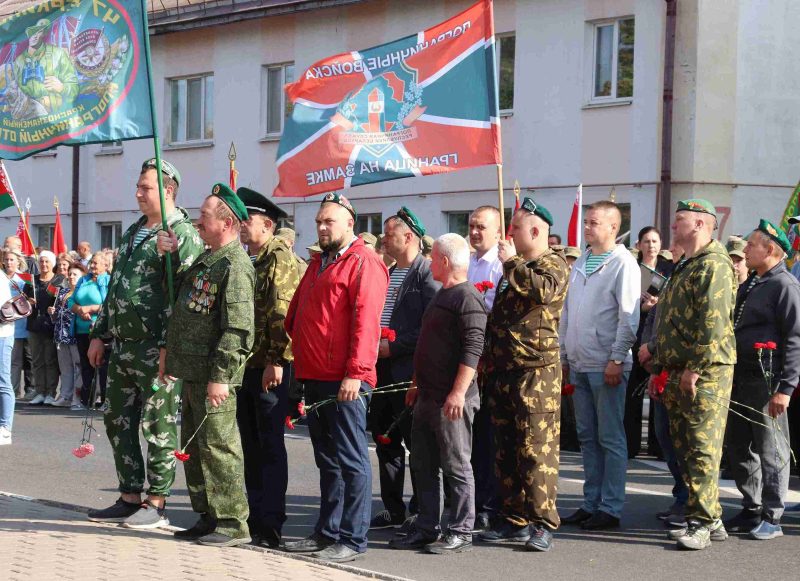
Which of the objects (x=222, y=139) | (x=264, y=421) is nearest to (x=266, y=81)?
(x=222, y=139)

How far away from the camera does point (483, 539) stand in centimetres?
827

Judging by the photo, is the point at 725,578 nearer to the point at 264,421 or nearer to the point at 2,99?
the point at 264,421

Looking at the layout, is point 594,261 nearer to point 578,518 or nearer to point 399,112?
point 578,518

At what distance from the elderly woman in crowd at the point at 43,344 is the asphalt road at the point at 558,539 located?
5.40 meters

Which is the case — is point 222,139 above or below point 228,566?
above

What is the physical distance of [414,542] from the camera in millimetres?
7996

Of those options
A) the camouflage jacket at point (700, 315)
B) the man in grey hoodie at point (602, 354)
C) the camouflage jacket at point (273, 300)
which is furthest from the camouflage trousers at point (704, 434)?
the camouflage jacket at point (273, 300)

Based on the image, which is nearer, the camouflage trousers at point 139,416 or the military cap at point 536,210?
the military cap at point 536,210

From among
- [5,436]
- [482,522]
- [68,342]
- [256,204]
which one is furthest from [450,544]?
[68,342]

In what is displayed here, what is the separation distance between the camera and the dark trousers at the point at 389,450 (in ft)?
28.9

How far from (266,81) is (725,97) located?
33.1ft

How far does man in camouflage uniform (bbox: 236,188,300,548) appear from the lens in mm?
8016

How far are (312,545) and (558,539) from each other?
165 cm

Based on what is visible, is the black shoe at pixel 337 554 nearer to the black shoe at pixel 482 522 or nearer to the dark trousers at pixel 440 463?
the dark trousers at pixel 440 463
